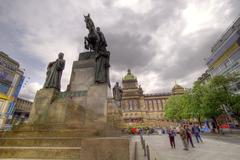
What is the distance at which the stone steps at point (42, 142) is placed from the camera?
4176 mm

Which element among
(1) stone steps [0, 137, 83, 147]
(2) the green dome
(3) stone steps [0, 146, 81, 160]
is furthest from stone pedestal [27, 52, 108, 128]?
(2) the green dome

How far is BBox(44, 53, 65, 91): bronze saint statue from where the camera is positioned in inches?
285

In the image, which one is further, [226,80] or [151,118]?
[151,118]

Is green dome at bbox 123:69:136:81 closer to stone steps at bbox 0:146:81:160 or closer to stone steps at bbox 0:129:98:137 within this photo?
stone steps at bbox 0:129:98:137

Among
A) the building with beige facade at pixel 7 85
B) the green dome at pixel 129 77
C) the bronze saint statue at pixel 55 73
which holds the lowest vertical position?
the bronze saint statue at pixel 55 73

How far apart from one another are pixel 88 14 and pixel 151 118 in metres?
87.1

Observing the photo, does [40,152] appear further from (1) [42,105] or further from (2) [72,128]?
(1) [42,105]

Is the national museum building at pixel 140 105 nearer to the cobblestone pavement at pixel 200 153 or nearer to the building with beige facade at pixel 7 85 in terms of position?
the building with beige facade at pixel 7 85

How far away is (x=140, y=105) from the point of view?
8744cm

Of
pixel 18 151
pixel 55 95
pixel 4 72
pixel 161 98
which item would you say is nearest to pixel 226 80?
pixel 55 95

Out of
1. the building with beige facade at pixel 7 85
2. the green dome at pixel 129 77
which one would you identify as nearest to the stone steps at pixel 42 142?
the building with beige facade at pixel 7 85

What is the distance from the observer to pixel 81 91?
21.5ft

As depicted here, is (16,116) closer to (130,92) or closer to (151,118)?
(130,92)

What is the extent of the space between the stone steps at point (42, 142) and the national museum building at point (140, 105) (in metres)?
75.8
